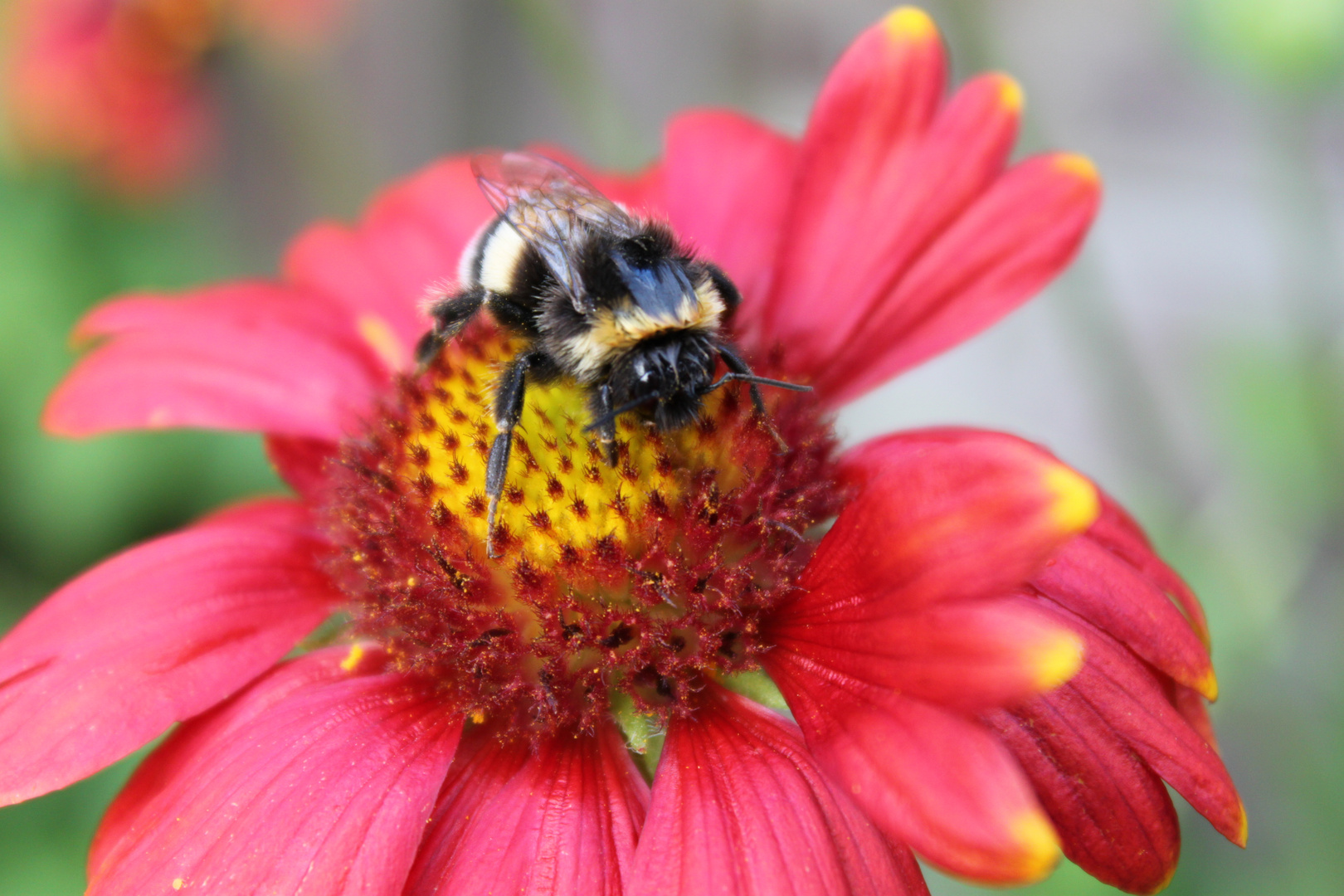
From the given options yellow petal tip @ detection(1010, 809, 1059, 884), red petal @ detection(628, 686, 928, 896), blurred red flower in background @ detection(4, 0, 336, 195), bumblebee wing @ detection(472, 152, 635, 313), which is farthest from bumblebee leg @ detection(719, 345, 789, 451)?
blurred red flower in background @ detection(4, 0, 336, 195)

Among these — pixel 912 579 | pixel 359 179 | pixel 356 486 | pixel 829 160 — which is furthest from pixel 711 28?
pixel 912 579

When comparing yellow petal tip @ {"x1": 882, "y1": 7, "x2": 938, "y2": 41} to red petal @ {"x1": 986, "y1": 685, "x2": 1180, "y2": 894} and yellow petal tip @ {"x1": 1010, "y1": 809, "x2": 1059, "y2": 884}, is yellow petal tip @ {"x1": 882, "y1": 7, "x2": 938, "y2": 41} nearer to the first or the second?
red petal @ {"x1": 986, "y1": 685, "x2": 1180, "y2": 894}

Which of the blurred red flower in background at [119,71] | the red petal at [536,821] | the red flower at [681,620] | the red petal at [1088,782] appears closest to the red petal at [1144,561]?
the red flower at [681,620]

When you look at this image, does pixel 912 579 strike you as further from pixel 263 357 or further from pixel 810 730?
pixel 263 357

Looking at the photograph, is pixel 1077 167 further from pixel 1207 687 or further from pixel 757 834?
pixel 757 834

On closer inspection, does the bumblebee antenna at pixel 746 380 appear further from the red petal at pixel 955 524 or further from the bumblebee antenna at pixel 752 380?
the red petal at pixel 955 524

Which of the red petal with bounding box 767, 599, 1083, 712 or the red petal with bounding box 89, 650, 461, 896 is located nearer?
the red petal with bounding box 767, 599, 1083, 712
